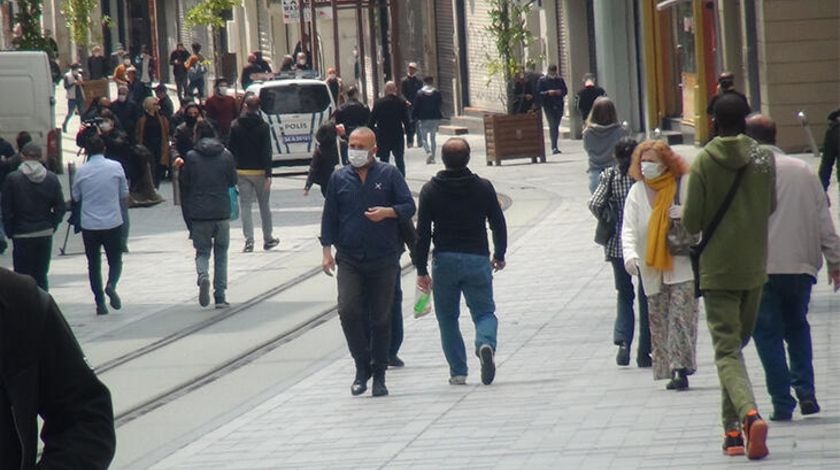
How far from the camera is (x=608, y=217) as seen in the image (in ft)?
37.6

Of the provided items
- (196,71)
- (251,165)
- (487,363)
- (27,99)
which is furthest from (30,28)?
(487,363)

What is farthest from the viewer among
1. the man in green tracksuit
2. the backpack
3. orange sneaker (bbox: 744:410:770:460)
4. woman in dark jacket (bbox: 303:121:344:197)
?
the backpack

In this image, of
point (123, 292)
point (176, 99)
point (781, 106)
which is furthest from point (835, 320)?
point (176, 99)

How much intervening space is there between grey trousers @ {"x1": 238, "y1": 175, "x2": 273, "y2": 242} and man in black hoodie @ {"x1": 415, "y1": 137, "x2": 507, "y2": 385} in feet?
31.3

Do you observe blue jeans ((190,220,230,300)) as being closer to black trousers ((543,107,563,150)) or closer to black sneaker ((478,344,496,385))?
black sneaker ((478,344,496,385))

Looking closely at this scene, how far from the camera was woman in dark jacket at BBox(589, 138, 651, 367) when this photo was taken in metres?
11.4

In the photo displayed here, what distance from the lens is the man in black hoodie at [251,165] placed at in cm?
2081

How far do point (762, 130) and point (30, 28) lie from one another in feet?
84.2

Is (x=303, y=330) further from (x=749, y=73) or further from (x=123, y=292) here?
(x=749, y=73)

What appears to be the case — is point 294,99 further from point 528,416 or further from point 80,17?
point 80,17

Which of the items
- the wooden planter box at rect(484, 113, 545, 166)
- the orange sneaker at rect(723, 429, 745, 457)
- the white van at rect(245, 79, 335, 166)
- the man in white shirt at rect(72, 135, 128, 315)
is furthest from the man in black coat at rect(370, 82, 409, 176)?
the orange sneaker at rect(723, 429, 745, 457)

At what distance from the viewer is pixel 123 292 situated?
18453 mm

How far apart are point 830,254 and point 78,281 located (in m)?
11.9

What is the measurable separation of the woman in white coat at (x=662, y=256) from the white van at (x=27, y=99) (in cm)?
1971
